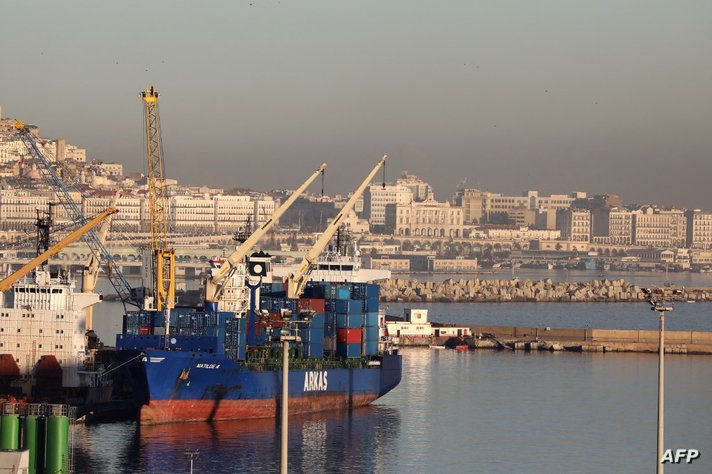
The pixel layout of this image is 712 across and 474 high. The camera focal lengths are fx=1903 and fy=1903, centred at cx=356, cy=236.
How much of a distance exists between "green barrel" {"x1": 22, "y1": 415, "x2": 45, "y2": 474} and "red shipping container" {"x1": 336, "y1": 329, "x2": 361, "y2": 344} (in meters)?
20.1

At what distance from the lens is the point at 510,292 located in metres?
140

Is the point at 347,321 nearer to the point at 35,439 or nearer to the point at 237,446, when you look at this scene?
the point at 237,446

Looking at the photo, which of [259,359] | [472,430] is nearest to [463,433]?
[472,430]

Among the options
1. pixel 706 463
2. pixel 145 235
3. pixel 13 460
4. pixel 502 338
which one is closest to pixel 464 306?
pixel 502 338

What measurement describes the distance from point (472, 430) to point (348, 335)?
565 cm

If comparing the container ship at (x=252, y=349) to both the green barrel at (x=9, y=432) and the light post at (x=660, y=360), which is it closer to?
the green barrel at (x=9, y=432)

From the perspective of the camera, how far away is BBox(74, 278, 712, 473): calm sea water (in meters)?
43.5

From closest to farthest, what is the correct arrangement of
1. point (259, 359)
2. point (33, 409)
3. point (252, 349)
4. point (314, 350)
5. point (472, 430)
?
point (33, 409) → point (472, 430) → point (259, 359) → point (252, 349) → point (314, 350)

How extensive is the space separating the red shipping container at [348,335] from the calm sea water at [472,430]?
204 cm

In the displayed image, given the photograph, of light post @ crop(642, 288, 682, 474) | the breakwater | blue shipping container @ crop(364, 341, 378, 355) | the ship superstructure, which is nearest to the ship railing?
the ship superstructure

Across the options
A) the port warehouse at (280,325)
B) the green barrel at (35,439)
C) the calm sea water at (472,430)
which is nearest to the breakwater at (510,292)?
the calm sea water at (472,430)

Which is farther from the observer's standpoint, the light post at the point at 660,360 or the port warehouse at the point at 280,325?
the port warehouse at the point at 280,325

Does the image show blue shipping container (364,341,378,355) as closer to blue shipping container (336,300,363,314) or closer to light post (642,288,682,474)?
blue shipping container (336,300,363,314)

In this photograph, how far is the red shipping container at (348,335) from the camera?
54531 millimetres
